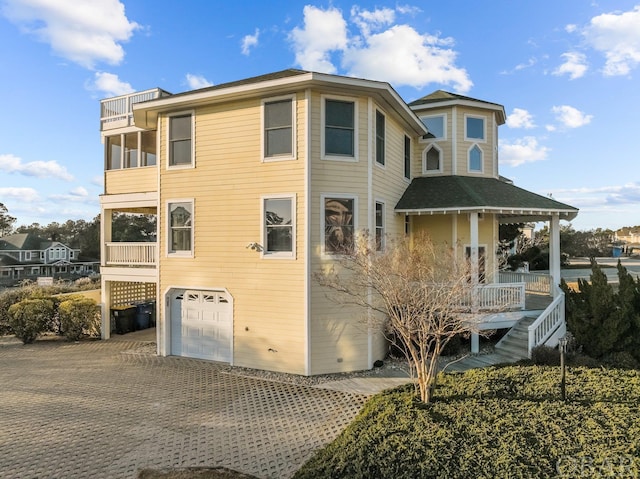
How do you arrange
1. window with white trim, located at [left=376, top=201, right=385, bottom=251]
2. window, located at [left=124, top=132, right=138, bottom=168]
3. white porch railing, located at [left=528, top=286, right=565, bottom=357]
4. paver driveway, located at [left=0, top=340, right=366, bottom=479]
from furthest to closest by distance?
window, located at [left=124, top=132, right=138, bottom=168] → window with white trim, located at [left=376, top=201, right=385, bottom=251] → white porch railing, located at [left=528, top=286, right=565, bottom=357] → paver driveway, located at [left=0, top=340, right=366, bottom=479]

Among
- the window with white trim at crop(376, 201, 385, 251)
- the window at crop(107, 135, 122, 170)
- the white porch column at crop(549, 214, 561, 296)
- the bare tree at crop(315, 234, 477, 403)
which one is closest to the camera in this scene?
the bare tree at crop(315, 234, 477, 403)

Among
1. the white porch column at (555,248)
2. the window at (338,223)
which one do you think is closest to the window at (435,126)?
the white porch column at (555,248)

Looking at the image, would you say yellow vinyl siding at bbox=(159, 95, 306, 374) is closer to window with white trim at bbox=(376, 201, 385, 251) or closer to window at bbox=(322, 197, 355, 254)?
window at bbox=(322, 197, 355, 254)

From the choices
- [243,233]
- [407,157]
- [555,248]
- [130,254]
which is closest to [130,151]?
[130,254]

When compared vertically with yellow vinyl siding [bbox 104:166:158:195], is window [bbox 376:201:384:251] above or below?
below

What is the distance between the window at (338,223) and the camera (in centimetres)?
991

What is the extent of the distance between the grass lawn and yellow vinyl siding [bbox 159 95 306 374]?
3.99 meters

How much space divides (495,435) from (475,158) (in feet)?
39.6

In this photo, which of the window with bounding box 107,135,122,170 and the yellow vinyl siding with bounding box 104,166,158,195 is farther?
the window with bounding box 107,135,122,170

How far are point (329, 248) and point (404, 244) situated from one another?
203 cm

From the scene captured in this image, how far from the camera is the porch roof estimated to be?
38.1 ft

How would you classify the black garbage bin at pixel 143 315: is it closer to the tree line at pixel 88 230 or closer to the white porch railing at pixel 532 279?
the white porch railing at pixel 532 279

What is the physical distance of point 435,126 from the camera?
47.4 feet

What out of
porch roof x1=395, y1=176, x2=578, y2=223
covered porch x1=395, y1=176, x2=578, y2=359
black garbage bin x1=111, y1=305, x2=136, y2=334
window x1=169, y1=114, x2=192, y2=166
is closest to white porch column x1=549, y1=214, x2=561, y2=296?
covered porch x1=395, y1=176, x2=578, y2=359
